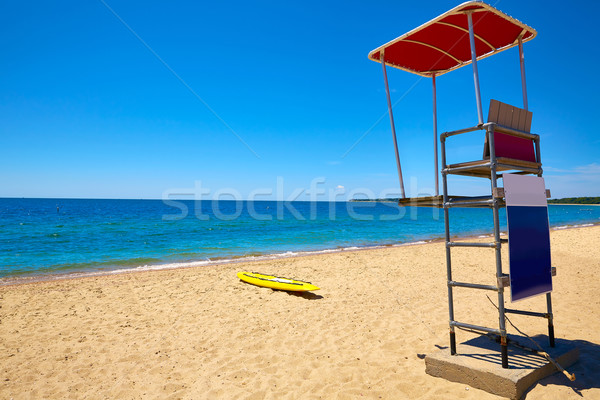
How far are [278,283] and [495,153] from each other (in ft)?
21.9

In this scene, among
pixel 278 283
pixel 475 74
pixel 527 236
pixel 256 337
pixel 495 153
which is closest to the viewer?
pixel 495 153

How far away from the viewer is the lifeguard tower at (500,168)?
3252mm

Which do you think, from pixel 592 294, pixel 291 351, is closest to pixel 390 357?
pixel 291 351

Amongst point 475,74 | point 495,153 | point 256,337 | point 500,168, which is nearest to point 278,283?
point 256,337

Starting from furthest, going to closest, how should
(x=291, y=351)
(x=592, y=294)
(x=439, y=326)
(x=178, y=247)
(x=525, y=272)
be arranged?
(x=178, y=247) → (x=592, y=294) → (x=439, y=326) → (x=291, y=351) → (x=525, y=272)

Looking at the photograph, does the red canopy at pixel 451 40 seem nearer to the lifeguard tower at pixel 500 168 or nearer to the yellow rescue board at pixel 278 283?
the lifeguard tower at pixel 500 168

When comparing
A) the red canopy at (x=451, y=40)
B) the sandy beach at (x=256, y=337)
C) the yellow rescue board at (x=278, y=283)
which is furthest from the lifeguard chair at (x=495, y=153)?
the yellow rescue board at (x=278, y=283)

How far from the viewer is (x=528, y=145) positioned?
3.84 m

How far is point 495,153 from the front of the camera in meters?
3.30

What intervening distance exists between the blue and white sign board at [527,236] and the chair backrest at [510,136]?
288mm

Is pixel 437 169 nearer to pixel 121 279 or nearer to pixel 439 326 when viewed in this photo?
pixel 439 326

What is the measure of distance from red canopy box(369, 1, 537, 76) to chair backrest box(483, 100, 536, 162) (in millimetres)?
1094

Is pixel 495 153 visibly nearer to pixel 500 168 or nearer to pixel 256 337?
pixel 500 168

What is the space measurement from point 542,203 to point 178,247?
20.9 m
